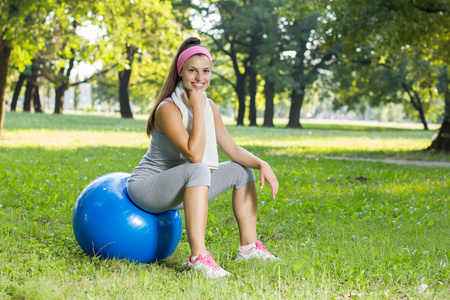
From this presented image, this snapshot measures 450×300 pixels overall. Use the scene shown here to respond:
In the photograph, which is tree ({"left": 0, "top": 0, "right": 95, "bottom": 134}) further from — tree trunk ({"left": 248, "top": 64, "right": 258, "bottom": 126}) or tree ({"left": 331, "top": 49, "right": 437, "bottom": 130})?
tree trunk ({"left": 248, "top": 64, "right": 258, "bottom": 126})

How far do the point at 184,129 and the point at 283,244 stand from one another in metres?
1.92

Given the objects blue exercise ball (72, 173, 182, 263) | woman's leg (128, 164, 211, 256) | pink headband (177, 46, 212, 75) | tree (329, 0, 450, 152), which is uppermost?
tree (329, 0, 450, 152)

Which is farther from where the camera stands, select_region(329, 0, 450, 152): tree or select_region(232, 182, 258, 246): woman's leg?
select_region(329, 0, 450, 152): tree

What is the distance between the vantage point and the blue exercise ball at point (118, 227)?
4703mm

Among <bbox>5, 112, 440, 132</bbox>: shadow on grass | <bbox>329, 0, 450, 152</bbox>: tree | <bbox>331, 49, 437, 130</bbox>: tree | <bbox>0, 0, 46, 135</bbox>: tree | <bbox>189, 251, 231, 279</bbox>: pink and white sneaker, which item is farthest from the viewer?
<bbox>331, 49, 437, 130</bbox>: tree

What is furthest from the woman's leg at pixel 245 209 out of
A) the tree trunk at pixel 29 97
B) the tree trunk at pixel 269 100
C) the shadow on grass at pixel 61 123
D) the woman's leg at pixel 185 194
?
the tree trunk at pixel 29 97

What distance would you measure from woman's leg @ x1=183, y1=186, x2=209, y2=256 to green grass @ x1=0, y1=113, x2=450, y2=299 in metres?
0.27

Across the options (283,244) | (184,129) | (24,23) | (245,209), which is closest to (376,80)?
(24,23)

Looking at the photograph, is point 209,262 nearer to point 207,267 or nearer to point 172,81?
point 207,267

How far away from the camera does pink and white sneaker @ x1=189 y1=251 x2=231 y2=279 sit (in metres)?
4.35

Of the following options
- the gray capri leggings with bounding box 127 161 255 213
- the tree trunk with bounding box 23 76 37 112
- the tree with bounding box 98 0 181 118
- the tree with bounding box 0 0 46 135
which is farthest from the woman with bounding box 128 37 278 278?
the tree trunk with bounding box 23 76 37 112

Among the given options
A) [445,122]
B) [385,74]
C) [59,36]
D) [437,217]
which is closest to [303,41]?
[385,74]

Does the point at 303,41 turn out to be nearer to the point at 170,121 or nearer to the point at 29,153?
the point at 29,153

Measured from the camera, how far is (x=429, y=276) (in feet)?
15.1
